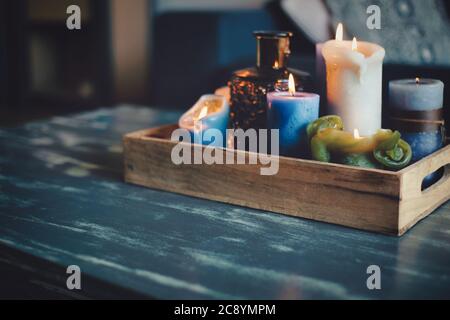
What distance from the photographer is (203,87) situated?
2.50m

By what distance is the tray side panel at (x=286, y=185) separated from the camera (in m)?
0.74

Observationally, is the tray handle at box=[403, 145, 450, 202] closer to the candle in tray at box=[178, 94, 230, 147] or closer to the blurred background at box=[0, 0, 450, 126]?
the candle in tray at box=[178, 94, 230, 147]

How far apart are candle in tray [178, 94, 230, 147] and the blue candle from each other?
0.87 feet

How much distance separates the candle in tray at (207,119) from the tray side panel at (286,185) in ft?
0.16

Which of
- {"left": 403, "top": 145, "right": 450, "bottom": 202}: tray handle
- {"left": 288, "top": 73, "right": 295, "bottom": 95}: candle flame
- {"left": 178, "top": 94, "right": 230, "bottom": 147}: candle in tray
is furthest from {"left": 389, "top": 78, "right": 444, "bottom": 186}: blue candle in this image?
{"left": 178, "top": 94, "right": 230, "bottom": 147}: candle in tray

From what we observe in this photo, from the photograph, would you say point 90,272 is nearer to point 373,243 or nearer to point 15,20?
point 373,243

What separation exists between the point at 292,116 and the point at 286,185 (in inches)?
4.2

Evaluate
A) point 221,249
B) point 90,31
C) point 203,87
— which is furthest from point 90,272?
point 90,31


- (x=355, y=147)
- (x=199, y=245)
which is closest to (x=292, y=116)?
(x=355, y=147)

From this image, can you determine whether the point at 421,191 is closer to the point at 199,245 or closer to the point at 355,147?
the point at 355,147

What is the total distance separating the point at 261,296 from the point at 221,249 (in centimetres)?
13

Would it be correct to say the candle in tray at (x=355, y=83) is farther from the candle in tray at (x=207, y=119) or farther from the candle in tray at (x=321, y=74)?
the candle in tray at (x=207, y=119)
